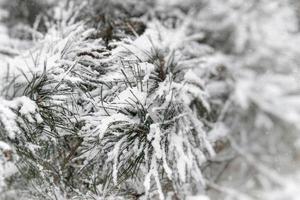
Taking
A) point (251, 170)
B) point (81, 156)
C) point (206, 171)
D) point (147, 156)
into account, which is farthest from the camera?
point (251, 170)

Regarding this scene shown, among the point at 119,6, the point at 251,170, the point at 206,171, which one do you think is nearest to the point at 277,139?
the point at 251,170

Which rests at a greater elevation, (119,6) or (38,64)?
(119,6)

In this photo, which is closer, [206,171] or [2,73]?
[2,73]

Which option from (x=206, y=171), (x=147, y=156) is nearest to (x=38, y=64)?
(x=147, y=156)

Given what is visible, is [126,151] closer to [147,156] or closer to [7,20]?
[147,156]

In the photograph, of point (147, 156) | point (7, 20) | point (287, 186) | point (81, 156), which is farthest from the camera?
point (287, 186)

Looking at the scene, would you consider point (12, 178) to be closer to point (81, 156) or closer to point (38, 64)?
point (81, 156)

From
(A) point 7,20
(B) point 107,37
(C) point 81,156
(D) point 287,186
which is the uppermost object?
(A) point 7,20

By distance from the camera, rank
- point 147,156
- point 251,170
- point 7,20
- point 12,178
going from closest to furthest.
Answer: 1. point 147,156
2. point 12,178
3. point 7,20
4. point 251,170

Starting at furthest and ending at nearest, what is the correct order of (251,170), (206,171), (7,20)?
(251,170), (7,20), (206,171)
